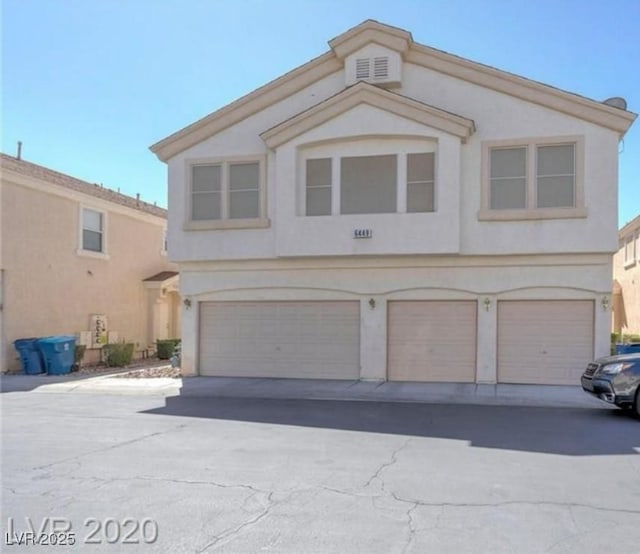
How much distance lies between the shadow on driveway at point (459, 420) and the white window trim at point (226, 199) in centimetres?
510

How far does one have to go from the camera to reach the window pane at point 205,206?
15945mm

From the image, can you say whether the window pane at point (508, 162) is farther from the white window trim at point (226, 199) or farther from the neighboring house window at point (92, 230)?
the neighboring house window at point (92, 230)

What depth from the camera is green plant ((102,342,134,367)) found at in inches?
744

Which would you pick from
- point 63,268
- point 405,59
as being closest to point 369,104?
point 405,59

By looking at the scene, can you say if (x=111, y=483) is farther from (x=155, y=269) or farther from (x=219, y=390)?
(x=155, y=269)

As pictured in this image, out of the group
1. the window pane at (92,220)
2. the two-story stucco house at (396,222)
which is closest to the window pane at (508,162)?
the two-story stucco house at (396,222)

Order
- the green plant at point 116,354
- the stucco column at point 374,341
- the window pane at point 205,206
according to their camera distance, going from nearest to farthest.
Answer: the stucco column at point 374,341 → the window pane at point 205,206 → the green plant at point 116,354

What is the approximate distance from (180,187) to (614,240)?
11.4 m

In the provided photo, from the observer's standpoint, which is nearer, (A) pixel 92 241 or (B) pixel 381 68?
(B) pixel 381 68

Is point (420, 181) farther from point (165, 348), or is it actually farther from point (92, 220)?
point (92, 220)

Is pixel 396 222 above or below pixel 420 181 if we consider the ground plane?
below

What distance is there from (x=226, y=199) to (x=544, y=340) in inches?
362

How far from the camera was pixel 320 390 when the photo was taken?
13383 millimetres

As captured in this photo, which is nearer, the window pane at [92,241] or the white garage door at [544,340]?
the white garage door at [544,340]
